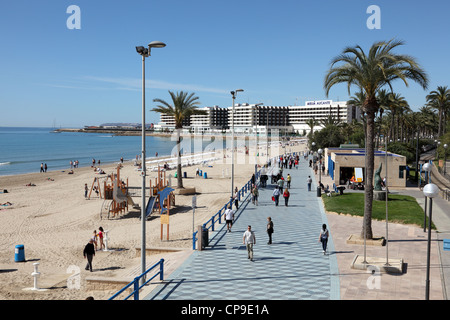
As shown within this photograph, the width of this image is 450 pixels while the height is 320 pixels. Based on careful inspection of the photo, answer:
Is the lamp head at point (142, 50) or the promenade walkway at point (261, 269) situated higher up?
the lamp head at point (142, 50)

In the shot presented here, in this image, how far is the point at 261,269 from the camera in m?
13.6

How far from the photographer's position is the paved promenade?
448 inches

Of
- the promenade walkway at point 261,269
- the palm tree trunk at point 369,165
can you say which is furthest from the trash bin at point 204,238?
the palm tree trunk at point 369,165

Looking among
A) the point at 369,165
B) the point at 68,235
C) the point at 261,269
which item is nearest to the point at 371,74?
the point at 369,165

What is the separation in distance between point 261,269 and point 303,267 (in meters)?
1.52

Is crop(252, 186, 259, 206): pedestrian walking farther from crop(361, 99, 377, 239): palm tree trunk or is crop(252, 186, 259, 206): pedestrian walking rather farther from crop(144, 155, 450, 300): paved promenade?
crop(361, 99, 377, 239): palm tree trunk

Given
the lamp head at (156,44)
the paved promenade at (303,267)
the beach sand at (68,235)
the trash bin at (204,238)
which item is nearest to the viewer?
the paved promenade at (303,267)

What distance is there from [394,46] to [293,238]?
9.47 meters

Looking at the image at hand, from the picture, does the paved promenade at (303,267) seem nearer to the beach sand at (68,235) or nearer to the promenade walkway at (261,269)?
the promenade walkway at (261,269)

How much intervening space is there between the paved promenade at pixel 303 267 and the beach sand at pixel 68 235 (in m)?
2.80

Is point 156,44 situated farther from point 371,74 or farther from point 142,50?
point 371,74

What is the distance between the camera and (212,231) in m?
19.3

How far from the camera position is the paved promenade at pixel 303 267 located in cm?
1139
